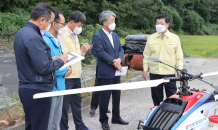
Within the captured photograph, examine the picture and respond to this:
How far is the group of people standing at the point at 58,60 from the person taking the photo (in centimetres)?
229

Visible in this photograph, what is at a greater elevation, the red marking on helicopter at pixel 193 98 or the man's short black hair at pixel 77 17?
the man's short black hair at pixel 77 17

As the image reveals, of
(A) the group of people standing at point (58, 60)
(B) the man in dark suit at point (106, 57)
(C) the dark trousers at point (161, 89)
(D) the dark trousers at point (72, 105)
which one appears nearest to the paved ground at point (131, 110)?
(A) the group of people standing at point (58, 60)

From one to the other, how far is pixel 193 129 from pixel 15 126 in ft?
9.03

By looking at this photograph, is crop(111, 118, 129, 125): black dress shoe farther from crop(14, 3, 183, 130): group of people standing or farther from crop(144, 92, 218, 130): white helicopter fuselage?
crop(144, 92, 218, 130): white helicopter fuselage

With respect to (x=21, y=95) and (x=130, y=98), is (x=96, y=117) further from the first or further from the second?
(x=21, y=95)

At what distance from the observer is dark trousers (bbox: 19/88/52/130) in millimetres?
2334

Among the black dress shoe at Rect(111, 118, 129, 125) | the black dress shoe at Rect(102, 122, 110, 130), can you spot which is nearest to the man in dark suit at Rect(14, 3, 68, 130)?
the black dress shoe at Rect(102, 122, 110, 130)

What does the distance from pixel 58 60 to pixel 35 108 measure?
0.55 meters

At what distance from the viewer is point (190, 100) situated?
2.71 meters

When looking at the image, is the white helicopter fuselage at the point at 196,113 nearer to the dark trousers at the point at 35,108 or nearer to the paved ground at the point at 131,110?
the dark trousers at the point at 35,108

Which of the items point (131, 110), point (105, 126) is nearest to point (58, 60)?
point (105, 126)

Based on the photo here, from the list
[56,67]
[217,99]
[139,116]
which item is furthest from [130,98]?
[56,67]

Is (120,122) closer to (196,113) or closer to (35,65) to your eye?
(196,113)

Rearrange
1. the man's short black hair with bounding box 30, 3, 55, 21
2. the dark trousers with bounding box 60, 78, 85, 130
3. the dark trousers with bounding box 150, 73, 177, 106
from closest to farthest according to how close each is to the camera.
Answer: the man's short black hair with bounding box 30, 3, 55, 21 < the dark trousers with bounding box 60, 78, 85, 130 < the dark trousers with bounding box 150, 73, 177, 106
